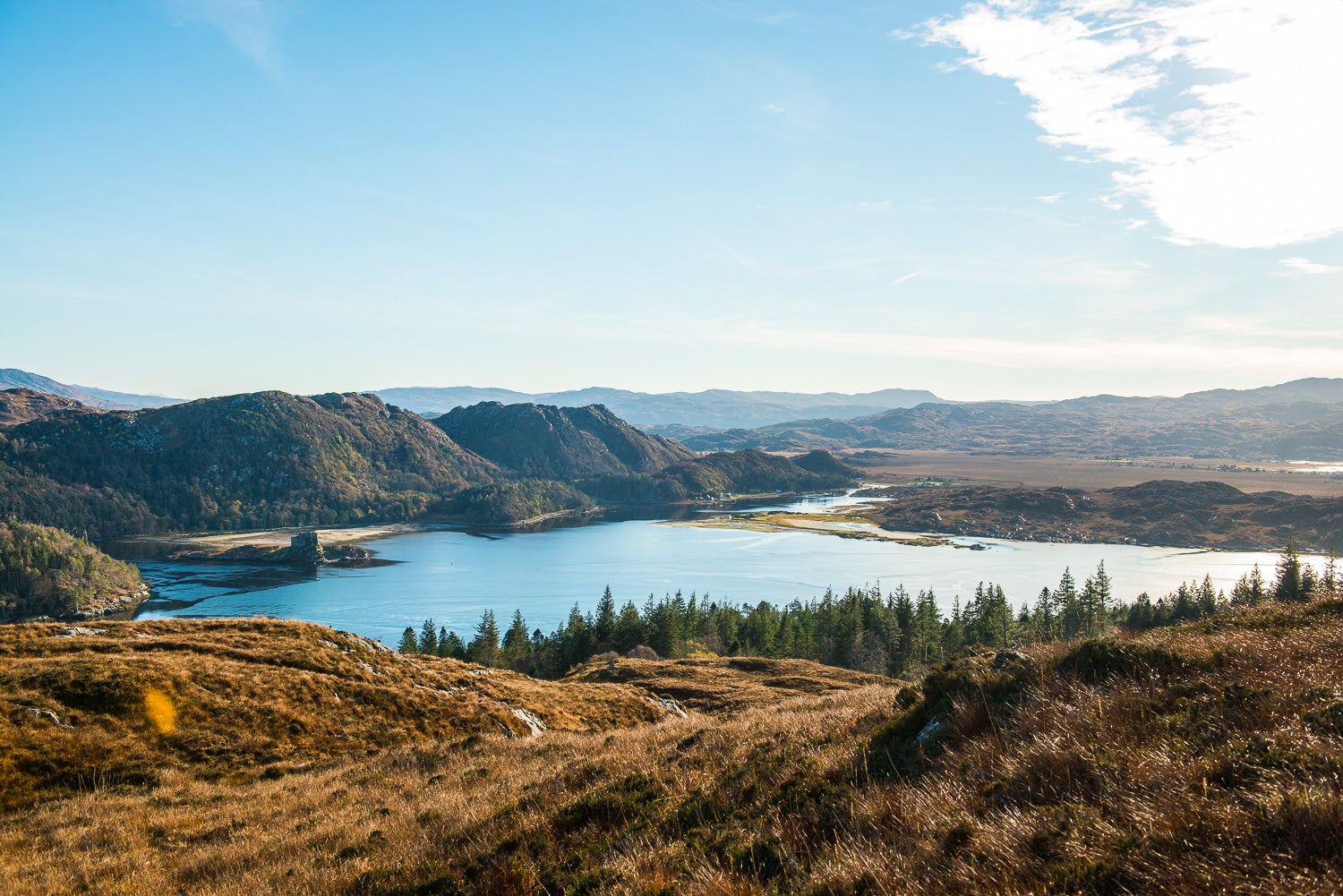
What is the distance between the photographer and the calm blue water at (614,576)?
123500 mm

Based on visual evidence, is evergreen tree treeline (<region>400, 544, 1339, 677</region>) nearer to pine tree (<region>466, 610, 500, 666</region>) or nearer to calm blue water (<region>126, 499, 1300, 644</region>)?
pine tree (<region>466, 610, 500, 666</region>)

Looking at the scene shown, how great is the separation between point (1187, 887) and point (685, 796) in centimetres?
728

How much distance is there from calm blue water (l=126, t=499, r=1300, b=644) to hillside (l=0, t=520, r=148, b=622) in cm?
668

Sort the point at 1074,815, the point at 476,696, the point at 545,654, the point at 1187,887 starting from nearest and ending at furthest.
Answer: the point at 1187,887
the point at 1074,815
the point at 476,696
the point at 545,654

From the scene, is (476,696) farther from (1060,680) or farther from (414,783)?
(1060,680)

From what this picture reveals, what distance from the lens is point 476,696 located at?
3062 centimetres

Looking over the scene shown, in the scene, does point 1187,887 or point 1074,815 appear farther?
point 1074,815

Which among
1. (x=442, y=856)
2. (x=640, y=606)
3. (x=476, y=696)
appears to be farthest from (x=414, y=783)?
(x=640, y=606)

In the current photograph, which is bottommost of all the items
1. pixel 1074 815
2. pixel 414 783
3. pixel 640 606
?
pixel 640 606

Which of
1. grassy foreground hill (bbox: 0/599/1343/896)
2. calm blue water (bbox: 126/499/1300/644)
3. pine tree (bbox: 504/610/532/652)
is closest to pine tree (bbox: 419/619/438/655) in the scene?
pine tree (bbox: 504/610/532/652)

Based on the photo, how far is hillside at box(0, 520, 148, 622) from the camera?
130m

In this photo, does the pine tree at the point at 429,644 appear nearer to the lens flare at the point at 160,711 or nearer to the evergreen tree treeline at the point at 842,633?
the evergreen tree treeline at the point at 842,633

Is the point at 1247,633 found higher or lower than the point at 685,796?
higher

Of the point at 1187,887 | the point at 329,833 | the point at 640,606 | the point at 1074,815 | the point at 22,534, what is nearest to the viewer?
the point at 1187,887
